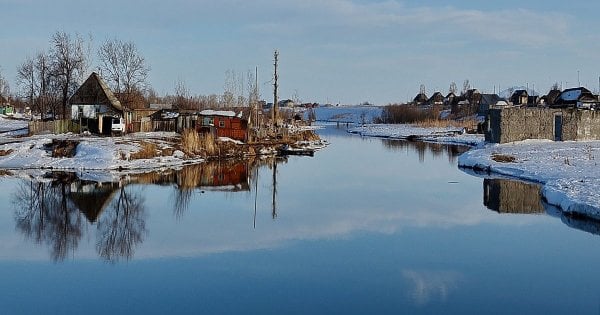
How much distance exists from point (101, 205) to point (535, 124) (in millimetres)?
26384

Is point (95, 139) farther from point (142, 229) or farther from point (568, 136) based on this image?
point (568, 136)

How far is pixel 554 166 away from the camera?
25.0 m

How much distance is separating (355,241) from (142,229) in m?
5.01

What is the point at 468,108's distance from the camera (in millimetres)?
94250

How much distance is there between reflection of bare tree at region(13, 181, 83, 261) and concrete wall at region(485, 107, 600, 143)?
78.5 feet

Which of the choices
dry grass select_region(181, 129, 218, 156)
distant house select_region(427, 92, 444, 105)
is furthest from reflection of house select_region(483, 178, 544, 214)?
distant house select_region(427, 92, 444, 105)

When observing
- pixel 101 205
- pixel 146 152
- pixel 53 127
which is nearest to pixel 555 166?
pixel 101 205

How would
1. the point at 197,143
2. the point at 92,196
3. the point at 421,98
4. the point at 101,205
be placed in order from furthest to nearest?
the point at 421,98 → the point at 197,143 → the point at 92,196 → the point at 101,205

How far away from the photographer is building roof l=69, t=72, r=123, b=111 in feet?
135

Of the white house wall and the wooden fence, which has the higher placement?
the white house wall

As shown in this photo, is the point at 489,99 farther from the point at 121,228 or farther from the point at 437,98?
the point at 121,228

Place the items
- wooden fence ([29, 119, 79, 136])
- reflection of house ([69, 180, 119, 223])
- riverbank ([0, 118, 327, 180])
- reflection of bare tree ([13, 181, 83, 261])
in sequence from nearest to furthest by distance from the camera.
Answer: reflection of bare tree ([13, 181, 83, 261])
reflection of house ([69, 180, 119, 223])
riverbank ([0, 118, 327, 180])
wooden fence ([29, 119, 79, 136])

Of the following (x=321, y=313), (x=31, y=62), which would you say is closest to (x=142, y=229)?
(x=321, y=313)

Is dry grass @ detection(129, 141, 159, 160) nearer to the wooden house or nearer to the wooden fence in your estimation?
the wooden fence
